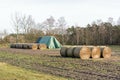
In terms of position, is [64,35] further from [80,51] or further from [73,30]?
[80,51]

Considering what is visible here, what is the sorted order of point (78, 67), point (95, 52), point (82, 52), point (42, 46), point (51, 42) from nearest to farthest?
1. point (78, 67)
2. point (82, 52)
3. point (95, 52)
4. point (42, 46)
5. point (51, 42)

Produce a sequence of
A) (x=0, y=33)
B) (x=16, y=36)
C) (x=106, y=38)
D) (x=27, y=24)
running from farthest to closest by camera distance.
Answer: (x=0, y=33)
(x=27, y=24)
(x=16, y=36)
(x=106, y=38)

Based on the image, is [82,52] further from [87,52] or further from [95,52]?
[95,52]

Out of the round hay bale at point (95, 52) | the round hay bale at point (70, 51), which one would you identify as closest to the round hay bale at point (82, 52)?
the round hay bale at point (95, 52)

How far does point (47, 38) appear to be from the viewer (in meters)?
37.9

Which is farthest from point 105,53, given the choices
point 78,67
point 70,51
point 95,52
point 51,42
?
point 51,42

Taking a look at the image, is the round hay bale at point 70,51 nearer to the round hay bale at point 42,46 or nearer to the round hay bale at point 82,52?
the round hay bale at point 82,52

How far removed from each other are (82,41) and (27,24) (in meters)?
16.6

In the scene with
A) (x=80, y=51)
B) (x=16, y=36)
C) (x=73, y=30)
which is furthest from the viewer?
(x=16, y=36)

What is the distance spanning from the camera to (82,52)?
1806 centimetres

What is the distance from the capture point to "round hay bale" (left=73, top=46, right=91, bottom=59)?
18078 millimetres

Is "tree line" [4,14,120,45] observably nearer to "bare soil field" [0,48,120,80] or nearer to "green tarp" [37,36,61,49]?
"green tarp" [37,36,61,49]

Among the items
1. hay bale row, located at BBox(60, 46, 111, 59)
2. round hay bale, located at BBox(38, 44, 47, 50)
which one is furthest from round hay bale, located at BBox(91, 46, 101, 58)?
round hay bale, located at BBox(38, 44, 47, 50)

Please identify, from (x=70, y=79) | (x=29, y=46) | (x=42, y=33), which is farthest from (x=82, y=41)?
(x=70, y=79)
